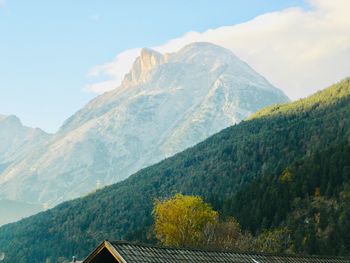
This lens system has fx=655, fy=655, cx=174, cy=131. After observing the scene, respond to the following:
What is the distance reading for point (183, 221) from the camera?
129750 mm

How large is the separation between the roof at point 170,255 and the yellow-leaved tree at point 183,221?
84.4 m

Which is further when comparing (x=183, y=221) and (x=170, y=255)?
(x=183, y=221)

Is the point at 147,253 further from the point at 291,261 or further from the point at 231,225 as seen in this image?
the point at 231,225

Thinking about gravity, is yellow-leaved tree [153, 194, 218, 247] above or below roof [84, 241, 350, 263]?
above

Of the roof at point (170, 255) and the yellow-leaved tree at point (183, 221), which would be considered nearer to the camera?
the roof at point (170, 255)

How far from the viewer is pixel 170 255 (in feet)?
110

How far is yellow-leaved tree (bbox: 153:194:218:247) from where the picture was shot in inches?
4924

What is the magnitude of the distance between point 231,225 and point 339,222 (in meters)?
46.3

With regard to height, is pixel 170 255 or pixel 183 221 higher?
pixel 183 221

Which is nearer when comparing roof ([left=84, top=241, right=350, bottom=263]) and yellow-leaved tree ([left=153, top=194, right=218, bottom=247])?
roof ([left=84, top=241, right=350, bottom=263])

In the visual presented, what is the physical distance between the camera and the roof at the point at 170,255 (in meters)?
31.2

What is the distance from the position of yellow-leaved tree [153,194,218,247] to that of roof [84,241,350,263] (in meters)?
84.4

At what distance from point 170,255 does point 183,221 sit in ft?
318

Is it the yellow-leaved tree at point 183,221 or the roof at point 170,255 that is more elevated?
the yellow-leaved tree at point 183,221
